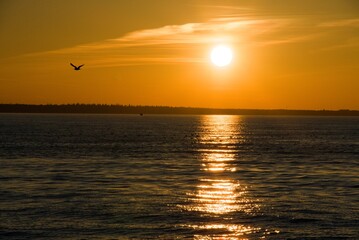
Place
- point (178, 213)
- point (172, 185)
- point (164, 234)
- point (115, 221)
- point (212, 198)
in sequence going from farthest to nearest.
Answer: point (172, 185)
point (212, 198)
point (178, 213)
point (115, 221)
point (164, 234)

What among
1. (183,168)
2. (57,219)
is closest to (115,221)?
(57,219)

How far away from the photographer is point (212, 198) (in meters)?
47.3

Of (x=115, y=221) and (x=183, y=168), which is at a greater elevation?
(x=183, y=168)

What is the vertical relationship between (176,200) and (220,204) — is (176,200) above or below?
above

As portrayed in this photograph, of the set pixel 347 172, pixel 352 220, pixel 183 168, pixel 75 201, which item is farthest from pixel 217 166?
pixel 352 220

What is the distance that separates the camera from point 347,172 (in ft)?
222

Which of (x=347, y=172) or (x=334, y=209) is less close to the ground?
(x=347, y=172)

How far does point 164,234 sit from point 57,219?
774cm

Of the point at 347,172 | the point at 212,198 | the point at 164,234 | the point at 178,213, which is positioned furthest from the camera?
the point at 347,172

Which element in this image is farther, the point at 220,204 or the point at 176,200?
the point at 176,200

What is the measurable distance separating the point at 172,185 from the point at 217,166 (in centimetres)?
2335

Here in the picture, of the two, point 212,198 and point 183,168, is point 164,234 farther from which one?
point 183,168

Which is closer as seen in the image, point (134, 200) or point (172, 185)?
point (134, 200)

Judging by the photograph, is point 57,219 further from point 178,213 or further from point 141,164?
point 141,164
